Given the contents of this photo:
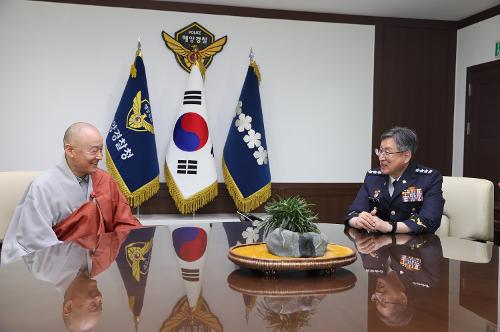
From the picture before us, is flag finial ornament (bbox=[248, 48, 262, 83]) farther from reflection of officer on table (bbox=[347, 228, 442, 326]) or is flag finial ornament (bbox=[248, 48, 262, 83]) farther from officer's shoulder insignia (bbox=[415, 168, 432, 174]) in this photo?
reflection of officer on table (bbox=[347, 228, 442, 326])

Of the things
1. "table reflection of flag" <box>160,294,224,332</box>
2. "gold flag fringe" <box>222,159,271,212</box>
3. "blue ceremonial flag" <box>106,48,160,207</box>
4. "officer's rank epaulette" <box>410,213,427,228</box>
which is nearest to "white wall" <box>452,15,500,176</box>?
"gold flag fringe" <box>222,159,271,212</box>

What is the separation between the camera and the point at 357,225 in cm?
265

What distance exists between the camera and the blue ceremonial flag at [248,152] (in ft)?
15.8

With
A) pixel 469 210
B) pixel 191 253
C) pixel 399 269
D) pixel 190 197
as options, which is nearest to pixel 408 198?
pixel 469 210

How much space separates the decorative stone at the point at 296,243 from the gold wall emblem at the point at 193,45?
3.49 meters

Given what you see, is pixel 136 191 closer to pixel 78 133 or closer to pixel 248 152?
pixel 248 152

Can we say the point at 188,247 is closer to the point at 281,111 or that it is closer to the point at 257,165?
the point at 257,165

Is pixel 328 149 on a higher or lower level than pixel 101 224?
higher

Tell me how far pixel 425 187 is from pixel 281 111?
2.49 meters

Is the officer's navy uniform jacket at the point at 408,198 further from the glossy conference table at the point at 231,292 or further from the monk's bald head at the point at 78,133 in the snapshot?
the monk's bald head at the point at 78,133

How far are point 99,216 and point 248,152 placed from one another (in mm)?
2225

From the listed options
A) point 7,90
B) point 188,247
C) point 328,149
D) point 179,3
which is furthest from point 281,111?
point 188,247

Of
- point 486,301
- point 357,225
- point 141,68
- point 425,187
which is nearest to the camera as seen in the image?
point 486,301

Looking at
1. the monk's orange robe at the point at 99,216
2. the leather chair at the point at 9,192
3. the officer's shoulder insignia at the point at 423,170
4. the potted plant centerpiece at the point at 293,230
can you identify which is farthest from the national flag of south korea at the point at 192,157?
the potted plant centerpiece at the point at 293,230
